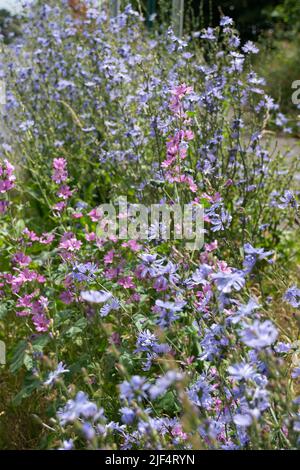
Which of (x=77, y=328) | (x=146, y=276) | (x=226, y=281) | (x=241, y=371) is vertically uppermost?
(x=226, y=281)

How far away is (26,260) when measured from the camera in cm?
252

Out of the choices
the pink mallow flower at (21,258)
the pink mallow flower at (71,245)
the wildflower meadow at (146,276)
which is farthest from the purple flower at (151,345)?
the pink mallow flower at (21,258)

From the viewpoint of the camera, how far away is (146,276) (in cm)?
249

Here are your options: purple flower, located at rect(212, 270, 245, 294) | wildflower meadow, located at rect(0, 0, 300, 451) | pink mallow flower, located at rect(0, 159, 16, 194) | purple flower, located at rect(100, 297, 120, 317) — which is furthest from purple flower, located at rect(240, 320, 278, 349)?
pink mallow flower, located at rect(0, 159, 16, 194)

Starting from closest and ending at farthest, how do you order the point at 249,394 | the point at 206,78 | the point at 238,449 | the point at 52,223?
the point at 249,394 < the point at 238,449 < the point at 206,78 < the point at 52,223

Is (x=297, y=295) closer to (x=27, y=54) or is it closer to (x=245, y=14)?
(x=27, y=54)

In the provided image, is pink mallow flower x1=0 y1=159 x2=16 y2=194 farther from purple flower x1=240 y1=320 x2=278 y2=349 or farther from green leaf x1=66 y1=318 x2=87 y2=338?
purple flower x1=240 y1=320 x2=278 y2=349

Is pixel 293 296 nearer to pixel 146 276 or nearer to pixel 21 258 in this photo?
pixel 146 276

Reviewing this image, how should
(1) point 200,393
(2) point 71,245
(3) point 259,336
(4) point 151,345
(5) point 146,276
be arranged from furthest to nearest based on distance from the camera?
(5) point 146,276, (2) point 71,245, (4) point 151,345, (1) point 200,393, (3) point 259,336

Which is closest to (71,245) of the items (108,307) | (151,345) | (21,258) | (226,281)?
(21,258)

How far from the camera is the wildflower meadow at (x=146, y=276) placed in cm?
148

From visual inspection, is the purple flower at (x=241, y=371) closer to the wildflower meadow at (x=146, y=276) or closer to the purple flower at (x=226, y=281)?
the wildflower meadow at (x=146, y=276)

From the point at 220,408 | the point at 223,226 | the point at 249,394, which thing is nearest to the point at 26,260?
the point at 223,226

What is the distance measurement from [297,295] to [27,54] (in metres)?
3.68
